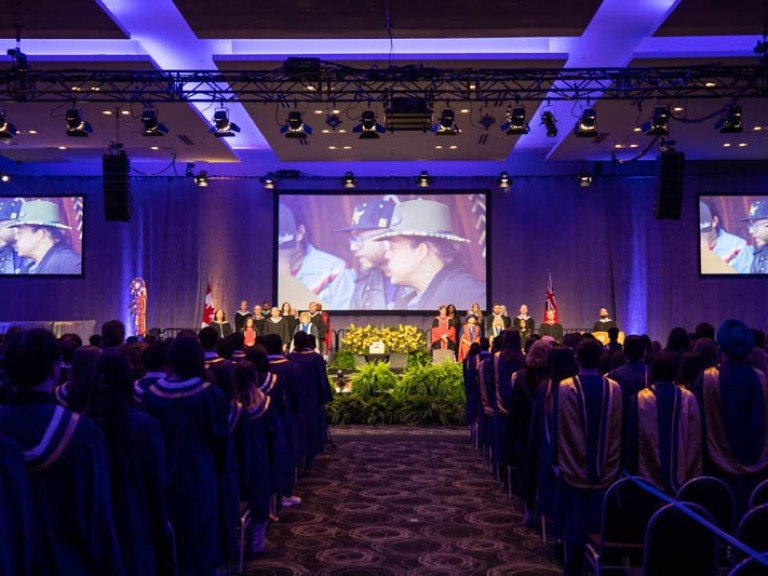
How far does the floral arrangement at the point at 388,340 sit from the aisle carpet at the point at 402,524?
632 centimetres

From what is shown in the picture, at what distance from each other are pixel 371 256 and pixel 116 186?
277 inches

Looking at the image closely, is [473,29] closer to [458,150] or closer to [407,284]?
[458,150]

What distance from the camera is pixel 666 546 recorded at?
2955 mm

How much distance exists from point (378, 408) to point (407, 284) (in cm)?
683

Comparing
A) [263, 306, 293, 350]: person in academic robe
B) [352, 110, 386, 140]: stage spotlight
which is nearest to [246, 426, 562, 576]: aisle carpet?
[352, 110, 386, 140]: stage spotlight

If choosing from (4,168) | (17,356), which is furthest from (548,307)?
(17,356)

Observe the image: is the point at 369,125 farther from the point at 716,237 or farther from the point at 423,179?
the point at 716,237

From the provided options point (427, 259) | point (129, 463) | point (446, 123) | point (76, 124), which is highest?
point (446, 123)

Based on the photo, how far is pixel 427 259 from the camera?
17.7 meters

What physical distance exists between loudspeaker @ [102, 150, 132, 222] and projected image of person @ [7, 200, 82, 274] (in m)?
6.95

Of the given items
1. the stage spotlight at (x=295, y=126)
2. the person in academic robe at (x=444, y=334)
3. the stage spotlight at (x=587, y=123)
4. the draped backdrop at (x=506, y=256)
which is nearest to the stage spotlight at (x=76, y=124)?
the stage spotlight at (x=295, y=126)

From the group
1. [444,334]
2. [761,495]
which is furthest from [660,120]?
[761,495]

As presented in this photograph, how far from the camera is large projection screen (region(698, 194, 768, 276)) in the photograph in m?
17.4

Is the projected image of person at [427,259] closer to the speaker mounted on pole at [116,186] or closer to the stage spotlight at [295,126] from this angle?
the stage spotlight at [295,126]
